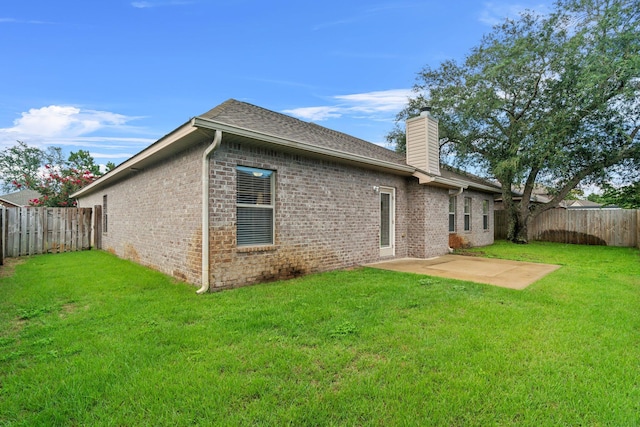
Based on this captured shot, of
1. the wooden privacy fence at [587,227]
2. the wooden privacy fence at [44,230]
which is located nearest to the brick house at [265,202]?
the wooden privacy fence at [44,230]

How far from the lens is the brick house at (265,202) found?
5.43 meters

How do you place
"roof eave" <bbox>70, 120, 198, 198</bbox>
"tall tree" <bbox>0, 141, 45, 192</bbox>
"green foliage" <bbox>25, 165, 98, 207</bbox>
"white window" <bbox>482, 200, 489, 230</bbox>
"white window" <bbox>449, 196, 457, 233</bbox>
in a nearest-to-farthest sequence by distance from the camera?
"roof eave" <bbox>70, 120, 198, 198</bbox> → "white window" <bbox>449, 196, 457, 233</bbox> → "white window" <bbox>482, 200, 489, 230</bbox> → "green foliage" <bbox>25, 165, 98, 207</bbox> → "tall tree" <bbox>0, 141, 45, 192</bbox>

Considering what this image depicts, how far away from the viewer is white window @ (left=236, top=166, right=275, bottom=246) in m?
5.80

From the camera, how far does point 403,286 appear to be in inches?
220

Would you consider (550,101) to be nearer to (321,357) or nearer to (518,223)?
(518,223)

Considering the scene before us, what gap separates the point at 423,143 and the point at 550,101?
7.71m

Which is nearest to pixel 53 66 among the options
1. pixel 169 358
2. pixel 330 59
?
pixel 330 59

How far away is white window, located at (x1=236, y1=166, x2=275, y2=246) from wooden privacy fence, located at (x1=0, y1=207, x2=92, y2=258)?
9.24 meters

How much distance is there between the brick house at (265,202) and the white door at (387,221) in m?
0.03

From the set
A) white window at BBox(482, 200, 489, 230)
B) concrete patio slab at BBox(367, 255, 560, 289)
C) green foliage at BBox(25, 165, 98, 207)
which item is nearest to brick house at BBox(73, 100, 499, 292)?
concrete patio slab at BBox(367, 255, 560, 289)

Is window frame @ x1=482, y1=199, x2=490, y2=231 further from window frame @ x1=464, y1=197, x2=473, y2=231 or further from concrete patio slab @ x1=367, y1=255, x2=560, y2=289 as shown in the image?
concrete patio slab @ x1=367, y1=255, x2=560, y2=289

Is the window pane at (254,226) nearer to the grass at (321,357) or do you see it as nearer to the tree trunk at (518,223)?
the grass at (321,357)

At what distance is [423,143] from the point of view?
9859 mm

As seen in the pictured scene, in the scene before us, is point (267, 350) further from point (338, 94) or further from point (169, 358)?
point (338, 94)
